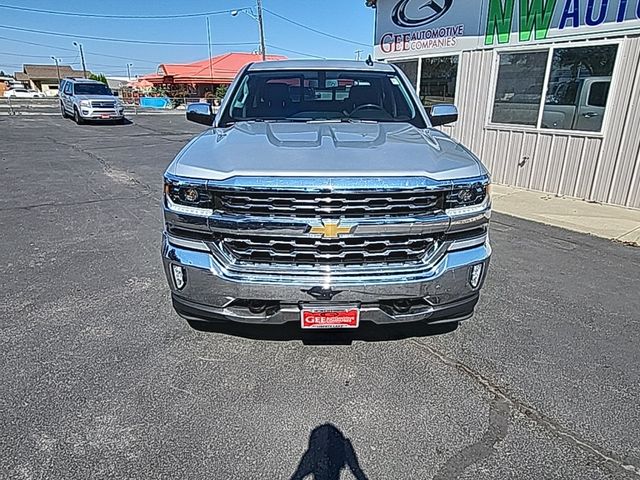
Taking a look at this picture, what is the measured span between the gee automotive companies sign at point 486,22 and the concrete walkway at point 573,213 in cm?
255

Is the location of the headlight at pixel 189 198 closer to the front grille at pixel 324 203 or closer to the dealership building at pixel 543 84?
the front grille at pixel 324 203

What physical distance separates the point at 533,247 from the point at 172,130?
1831 cm

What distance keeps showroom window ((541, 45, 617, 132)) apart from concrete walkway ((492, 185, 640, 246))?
1.23 metres

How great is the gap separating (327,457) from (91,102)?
22.1 m

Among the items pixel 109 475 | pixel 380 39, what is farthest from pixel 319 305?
pixel 380 39

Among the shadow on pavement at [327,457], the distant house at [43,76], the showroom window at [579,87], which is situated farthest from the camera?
the distant house at [43,76]

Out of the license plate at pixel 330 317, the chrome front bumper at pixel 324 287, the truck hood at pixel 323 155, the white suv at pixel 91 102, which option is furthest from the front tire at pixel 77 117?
the license plate at pixel 330 317

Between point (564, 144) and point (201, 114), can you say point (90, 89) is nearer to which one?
point (201, 114)

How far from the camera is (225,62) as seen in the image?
4659 centimetres

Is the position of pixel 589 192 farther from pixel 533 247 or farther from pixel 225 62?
pixel 225 62

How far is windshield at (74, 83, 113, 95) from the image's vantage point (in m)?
21.6

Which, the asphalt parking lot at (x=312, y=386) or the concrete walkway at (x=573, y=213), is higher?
the asphalt parking lot at (x=312, y=386)

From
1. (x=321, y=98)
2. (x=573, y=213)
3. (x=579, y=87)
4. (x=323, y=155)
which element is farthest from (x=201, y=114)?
(x=579, y=87)

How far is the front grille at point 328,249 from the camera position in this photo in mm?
2408
